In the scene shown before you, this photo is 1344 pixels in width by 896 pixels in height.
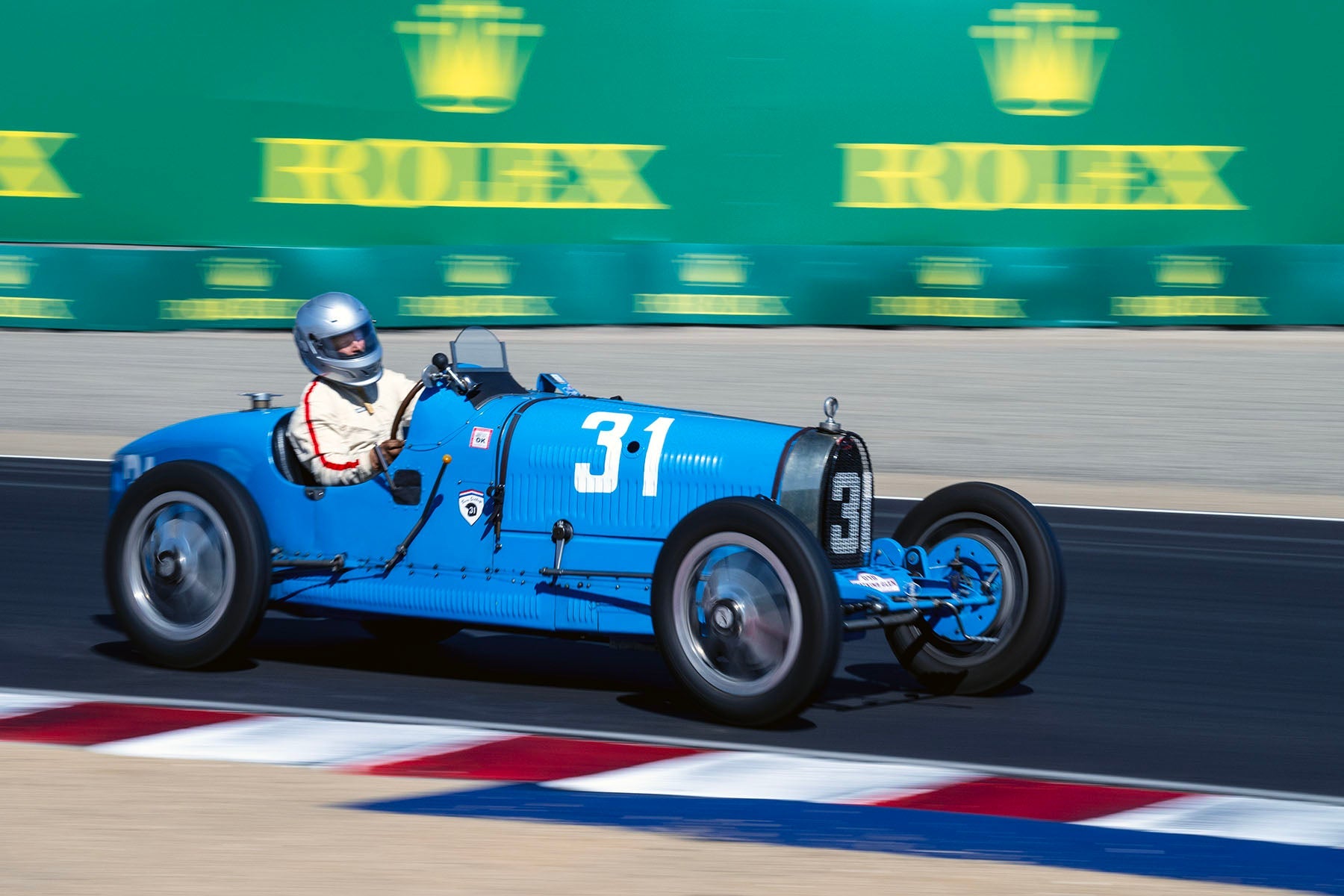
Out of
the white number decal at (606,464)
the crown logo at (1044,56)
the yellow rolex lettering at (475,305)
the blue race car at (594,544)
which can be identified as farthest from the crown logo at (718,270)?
the white number decal at (606,464)

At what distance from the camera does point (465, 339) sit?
644cm

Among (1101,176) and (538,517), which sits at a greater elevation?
(1101,176)

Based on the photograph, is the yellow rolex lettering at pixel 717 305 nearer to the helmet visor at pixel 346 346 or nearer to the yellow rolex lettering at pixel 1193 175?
the yellow rolex lettering at pixel 1193 175

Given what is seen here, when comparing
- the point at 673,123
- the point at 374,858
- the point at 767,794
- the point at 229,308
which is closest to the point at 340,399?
the point at 767,794

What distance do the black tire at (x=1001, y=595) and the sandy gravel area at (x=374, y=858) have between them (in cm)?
179

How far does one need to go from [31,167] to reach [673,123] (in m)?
5.24

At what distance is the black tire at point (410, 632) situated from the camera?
6.85 m

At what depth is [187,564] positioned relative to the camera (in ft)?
20.4

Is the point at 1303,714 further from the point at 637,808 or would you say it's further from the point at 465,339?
the point at 465,339

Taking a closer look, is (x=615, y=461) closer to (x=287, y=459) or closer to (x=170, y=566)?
(x=287, y=459)

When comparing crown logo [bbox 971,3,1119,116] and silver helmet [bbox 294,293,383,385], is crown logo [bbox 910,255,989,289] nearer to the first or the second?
crown logo [bbox 971,3,1119,116]

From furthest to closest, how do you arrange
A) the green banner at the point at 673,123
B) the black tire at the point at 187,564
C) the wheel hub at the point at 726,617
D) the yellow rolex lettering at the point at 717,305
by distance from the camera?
the yellow rolex lettering at the point at 717,305 < the green banner at the point at 673,123 < the black tire at the point at 187,564 < the wheel hub at the point at 726,617

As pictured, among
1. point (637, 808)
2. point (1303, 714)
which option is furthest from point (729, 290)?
point (637, 808)

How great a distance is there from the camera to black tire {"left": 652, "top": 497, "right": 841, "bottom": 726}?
5238 millimetres
